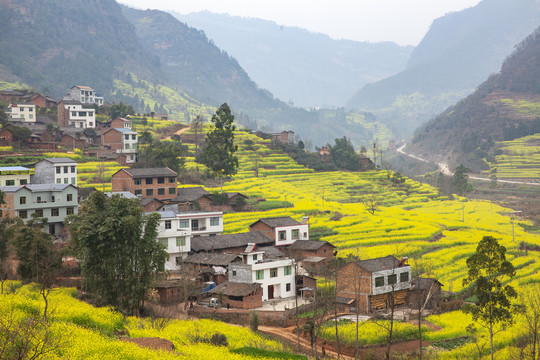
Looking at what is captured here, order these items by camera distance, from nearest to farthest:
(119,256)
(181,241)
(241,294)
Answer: (119,256)
(241,294)
(181,241)

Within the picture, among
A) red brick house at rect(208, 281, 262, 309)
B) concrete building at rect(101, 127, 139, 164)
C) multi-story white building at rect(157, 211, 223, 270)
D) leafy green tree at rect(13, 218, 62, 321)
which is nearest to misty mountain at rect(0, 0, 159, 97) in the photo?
concrete building at rect(101, 127, 139, 164)

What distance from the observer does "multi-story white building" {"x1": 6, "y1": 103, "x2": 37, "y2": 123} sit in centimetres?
7538

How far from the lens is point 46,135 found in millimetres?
68938

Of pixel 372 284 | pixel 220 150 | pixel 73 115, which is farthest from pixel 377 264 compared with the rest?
pixel 73 115

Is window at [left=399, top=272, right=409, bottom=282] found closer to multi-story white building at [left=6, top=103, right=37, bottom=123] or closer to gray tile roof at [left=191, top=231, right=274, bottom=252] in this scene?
gray tile roof at [left=191, top=231, right=274, bottom=252]

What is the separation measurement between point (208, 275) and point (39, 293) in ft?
41.1

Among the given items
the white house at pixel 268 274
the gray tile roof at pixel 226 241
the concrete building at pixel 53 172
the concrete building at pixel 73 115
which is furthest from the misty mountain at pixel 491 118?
the concrete building at pixel 53 172

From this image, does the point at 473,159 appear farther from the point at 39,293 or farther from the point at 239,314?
the point at 39,293

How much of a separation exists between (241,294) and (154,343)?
11.6 metres

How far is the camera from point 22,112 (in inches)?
3007

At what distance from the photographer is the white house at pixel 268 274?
127ft

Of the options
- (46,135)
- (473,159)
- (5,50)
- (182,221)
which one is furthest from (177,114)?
(182,221)

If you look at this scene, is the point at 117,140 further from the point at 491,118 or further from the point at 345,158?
the point at 491,118

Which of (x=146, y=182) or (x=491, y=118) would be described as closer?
(x=146, y=182)
